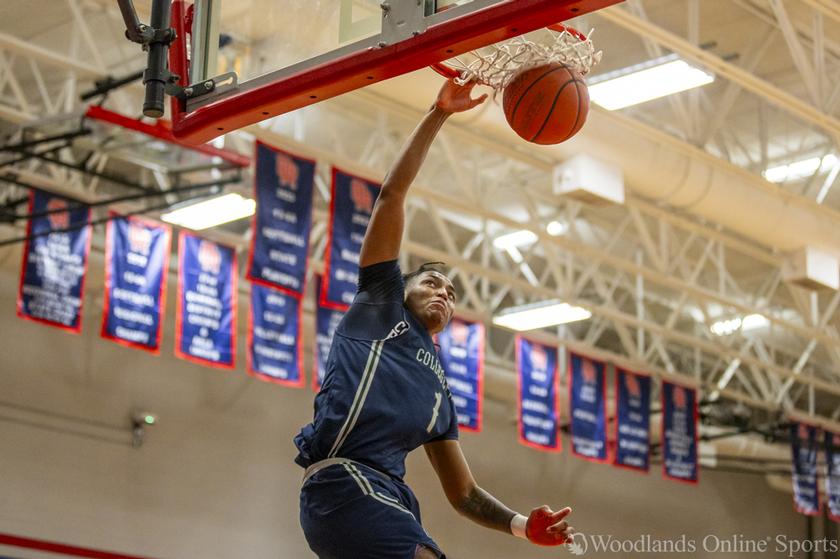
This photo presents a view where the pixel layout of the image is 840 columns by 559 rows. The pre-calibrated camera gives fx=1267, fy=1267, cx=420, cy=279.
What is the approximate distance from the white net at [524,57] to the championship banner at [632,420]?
41.6 ft

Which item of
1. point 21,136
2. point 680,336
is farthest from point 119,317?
point 680,336

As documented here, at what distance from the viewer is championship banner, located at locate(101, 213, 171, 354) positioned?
12.8 m

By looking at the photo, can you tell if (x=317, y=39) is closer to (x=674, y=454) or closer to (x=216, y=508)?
(x=216, y=508)

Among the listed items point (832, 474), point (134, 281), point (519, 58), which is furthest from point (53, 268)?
point (832, 474)

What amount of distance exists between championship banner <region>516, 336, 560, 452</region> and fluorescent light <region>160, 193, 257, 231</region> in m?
4.78

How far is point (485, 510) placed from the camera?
4.75 m

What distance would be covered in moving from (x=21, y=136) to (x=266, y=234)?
2501 millimetres

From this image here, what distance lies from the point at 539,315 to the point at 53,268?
6.45 metres

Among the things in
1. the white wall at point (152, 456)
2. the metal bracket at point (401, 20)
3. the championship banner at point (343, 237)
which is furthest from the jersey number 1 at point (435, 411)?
the white wall at point (152, 456)

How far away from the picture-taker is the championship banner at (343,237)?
13016mm

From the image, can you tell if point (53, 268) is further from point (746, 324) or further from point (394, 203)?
point (746, 324)

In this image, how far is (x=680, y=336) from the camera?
17484mm

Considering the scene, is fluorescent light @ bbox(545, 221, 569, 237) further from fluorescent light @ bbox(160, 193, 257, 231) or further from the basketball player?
the basketball player

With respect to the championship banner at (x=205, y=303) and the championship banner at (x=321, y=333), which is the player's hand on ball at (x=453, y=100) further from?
the championship banner at (x=321, y=333)
